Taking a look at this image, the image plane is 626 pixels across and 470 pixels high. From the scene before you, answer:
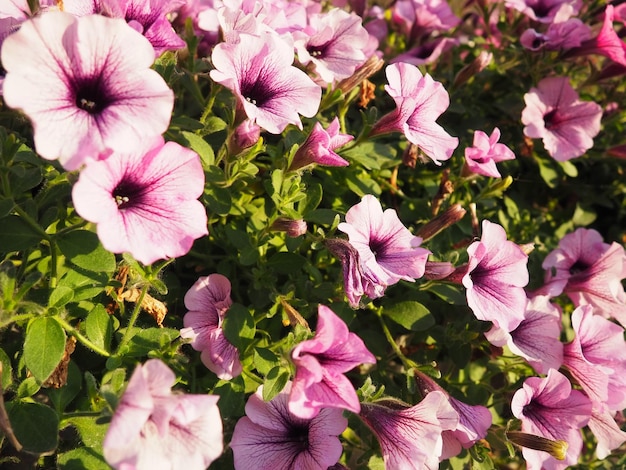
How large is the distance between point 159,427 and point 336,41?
1.05 meters

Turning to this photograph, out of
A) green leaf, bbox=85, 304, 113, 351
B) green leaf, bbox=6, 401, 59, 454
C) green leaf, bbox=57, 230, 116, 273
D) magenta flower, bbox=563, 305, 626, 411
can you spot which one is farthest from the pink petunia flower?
magenta flower, bbox=563, 305, 626, 411

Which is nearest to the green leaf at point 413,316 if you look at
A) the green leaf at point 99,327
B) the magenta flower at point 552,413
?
the magenta flower at point 552,413

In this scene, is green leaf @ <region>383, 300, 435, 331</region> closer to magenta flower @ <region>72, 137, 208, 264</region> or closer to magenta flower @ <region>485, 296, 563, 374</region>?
magenta flower @ <region>485, 296, 563, 374</region>

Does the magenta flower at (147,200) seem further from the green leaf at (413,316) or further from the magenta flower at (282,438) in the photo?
the green leaf at (413,316)

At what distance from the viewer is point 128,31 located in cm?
96

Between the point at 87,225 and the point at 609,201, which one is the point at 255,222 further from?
the point at 609,201

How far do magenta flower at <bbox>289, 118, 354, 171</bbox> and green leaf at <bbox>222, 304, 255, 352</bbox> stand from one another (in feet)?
1.14

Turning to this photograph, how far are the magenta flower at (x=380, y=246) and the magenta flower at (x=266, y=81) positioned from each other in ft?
0.76

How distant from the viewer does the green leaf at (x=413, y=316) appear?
149cm

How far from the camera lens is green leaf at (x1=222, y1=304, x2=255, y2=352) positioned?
125 centimetres

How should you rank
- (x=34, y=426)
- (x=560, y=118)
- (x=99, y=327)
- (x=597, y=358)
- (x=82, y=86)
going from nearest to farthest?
(x=82, y=86) < (x=34, y=426) < (x=99, y=327) < (x=597, y=358) < (x=560, y=118)

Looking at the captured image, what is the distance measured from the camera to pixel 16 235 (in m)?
1.18

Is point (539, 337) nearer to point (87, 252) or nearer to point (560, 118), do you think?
point (560, 118)

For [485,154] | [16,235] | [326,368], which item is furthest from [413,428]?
[16,235]
